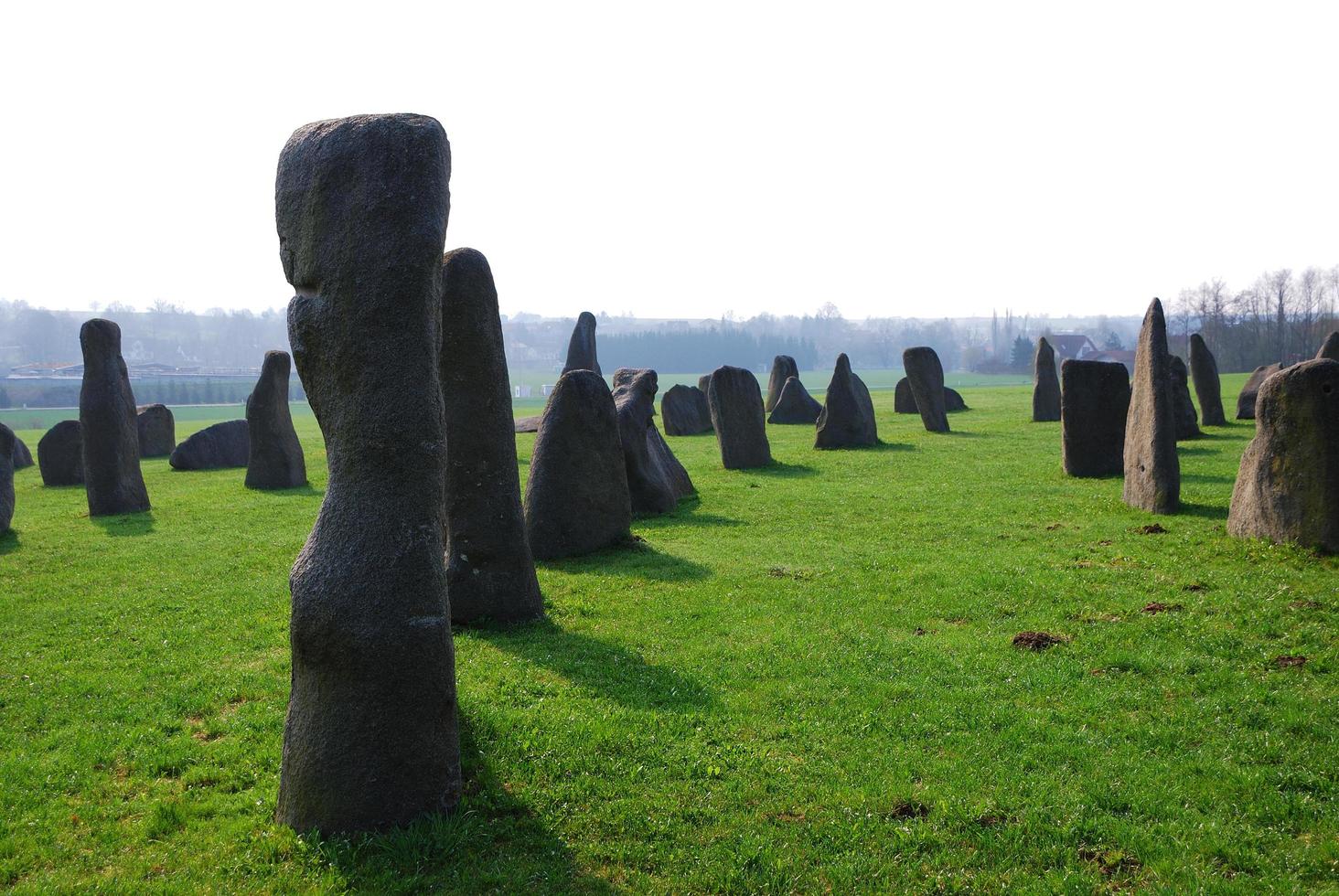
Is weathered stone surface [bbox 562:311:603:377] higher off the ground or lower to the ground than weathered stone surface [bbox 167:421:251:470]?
higher

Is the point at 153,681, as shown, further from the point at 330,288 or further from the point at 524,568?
the point at 330,288

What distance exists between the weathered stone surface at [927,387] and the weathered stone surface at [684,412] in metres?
7.46

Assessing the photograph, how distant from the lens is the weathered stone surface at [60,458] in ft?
80.5

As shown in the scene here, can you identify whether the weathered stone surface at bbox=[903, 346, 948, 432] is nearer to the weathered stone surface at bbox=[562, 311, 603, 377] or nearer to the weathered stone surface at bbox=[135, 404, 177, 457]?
the weathered stone surface at bbox=[562, 311, 603, 377]

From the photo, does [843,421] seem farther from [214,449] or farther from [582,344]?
[214,449]

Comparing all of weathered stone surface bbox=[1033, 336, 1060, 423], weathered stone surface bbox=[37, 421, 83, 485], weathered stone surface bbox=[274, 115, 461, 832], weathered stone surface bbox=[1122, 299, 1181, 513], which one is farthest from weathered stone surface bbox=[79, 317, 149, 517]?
weathered stone surface bbox=[1033, 336, 1060, 423]

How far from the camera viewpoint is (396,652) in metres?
5.50

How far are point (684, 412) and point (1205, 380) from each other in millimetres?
15735

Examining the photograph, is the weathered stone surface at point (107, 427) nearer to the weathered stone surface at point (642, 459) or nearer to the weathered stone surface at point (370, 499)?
the weathered stone surface at point (642, 459)

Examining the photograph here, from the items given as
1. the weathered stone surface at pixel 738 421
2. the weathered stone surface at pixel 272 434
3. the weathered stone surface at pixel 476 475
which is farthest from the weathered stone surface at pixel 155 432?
the weathered stone surface at pixel 476 475

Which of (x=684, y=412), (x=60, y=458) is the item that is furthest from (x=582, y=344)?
(x=60, y=458)

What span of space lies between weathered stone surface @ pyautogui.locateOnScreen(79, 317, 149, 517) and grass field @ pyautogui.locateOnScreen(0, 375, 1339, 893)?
216 inches

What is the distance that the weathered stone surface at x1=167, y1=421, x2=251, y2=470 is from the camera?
1072 inches

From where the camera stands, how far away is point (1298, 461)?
36.8 ft
